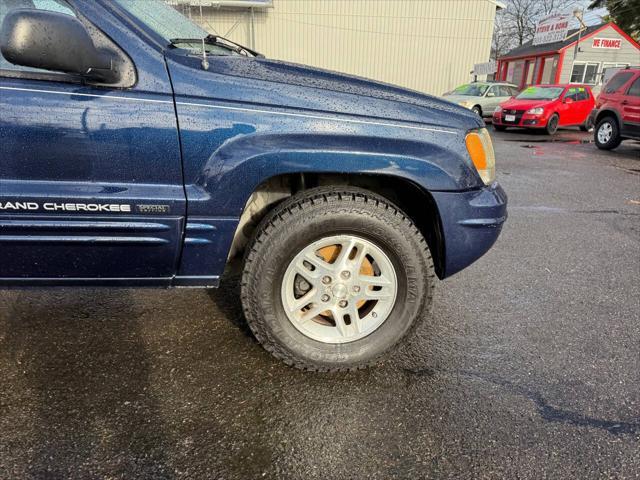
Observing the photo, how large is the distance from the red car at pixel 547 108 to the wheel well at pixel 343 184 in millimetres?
12510

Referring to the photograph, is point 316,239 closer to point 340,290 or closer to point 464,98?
point 340,290

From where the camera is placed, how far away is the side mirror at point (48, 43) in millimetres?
1453

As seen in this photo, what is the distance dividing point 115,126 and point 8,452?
4.26 feet

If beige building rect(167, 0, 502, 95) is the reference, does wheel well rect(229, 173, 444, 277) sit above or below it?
below

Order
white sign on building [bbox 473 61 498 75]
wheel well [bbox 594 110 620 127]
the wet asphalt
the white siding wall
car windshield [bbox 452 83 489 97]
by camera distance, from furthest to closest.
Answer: the white siding wall → white sign on building [bbox 473 61 498 75] → car windshield [bbox 452 83 489 97] → wheel well [bbox 594 110 620 127] → the wet asphalt

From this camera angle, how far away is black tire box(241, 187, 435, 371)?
1.94 m

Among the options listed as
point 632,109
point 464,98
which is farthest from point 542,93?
point 632,109

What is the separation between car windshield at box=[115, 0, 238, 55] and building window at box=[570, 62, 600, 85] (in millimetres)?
29682

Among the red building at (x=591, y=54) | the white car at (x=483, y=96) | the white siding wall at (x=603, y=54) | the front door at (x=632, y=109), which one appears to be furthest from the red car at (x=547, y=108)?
the white siding wall at (x=603, y=54)

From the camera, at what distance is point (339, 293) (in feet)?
6.92

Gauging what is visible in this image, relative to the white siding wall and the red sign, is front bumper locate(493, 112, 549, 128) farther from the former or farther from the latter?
the red sign

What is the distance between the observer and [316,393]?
1989mm

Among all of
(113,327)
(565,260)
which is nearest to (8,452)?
(113,327)

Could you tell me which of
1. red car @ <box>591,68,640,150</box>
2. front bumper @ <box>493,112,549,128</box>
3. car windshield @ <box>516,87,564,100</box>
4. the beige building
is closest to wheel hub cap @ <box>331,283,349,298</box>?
red car @ <box>591,68,640,150</box>
